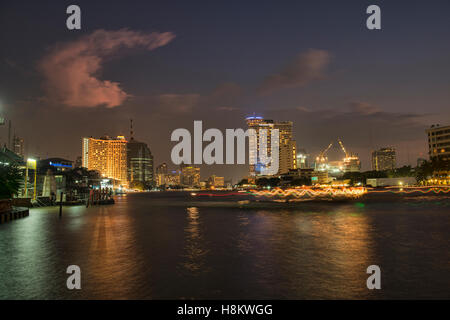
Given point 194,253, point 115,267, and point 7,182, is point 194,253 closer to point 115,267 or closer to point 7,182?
point 115,267

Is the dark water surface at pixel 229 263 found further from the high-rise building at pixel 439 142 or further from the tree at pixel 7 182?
the high-rise building at pixel 439 142

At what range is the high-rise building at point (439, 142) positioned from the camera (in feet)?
511

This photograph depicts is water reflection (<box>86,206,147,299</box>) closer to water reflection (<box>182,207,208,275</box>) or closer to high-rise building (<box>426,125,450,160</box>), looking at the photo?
water reflection (<box>182,207,208,275</box>)

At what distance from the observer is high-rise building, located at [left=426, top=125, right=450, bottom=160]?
156 meters

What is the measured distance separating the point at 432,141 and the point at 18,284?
18757 centimetres

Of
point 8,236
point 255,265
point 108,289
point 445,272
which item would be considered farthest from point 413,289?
point 8,236

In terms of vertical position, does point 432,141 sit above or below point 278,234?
above

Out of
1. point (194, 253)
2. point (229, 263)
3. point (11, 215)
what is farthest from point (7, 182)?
point (229, 263)

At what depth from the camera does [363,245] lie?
1953cm

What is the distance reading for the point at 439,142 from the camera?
15950 cm

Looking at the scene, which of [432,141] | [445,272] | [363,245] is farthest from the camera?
[432,141]
